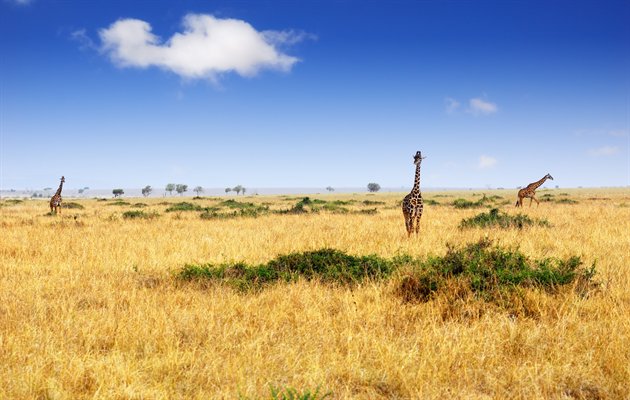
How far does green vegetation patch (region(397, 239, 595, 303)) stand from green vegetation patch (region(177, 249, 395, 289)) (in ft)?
2.75

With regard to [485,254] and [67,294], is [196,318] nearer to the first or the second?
[67,294]

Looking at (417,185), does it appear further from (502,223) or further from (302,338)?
(302,338)

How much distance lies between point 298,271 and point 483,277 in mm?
3115

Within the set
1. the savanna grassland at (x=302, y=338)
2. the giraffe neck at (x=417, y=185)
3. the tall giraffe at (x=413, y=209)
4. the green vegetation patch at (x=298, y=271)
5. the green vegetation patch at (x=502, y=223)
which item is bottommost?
the savanna grassland at (x=302, y=338)

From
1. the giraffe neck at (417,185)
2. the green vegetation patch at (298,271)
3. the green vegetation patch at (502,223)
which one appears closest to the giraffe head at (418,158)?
the giraffe neck at (417,185)

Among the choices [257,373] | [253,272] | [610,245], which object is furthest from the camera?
[610,245]

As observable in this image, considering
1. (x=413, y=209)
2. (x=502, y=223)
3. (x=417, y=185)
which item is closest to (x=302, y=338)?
(x=413, y=209)

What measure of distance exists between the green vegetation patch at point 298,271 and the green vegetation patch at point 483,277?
0.84 metres

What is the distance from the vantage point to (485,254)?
25.0 feet

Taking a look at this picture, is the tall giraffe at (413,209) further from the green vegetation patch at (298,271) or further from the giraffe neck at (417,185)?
the green vegetation patch at (298,271)

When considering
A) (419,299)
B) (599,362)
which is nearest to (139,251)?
(419,299)

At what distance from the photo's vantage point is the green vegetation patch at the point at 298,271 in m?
7.28

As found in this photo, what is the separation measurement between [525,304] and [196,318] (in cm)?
434

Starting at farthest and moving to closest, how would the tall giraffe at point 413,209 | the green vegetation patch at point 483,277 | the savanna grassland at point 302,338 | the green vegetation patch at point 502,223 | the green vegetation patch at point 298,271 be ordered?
the green vegetation patch at point 502,223 < the tall giraffe at point 413,209 < the green vegetation patch at point 298,271 < the green vegetation patch at point 483,277 < the savanna grassland at point 302,338
